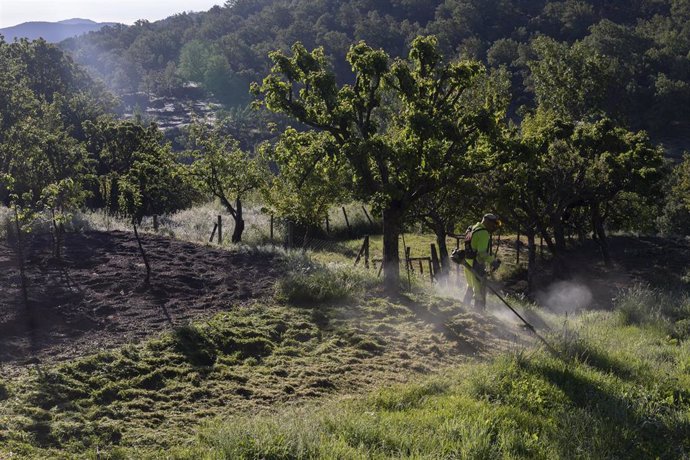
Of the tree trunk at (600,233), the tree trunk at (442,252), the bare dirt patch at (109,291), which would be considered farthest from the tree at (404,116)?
the tree trunk at (600,233)

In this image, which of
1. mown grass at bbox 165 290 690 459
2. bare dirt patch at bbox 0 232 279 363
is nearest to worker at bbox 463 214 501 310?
mown grass at bbox 165 290 690 459

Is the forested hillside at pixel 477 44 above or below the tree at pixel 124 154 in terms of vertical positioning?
above

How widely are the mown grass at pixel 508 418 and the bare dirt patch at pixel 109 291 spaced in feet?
10.0

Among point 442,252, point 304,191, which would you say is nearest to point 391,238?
point 304,191

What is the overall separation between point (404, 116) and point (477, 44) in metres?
88.2

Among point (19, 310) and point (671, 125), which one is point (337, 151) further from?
point (671, 125)

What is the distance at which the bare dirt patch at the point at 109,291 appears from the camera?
8.26 m

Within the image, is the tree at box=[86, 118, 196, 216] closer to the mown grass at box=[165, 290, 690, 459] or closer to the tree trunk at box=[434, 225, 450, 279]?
the tree trunk at box=[434, 225, 450, 279]

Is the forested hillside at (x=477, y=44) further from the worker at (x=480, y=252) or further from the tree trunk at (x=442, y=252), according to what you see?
the worker at (x=480, y=252)

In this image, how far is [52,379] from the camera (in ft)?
22.6

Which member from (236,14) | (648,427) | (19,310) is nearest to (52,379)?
(19,310)

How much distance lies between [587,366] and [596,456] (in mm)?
2605

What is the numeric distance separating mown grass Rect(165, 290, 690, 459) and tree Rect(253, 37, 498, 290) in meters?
4.93

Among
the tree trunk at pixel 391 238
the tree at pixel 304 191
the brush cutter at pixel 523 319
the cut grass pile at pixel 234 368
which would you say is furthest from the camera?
the tree at pixel 304 191
